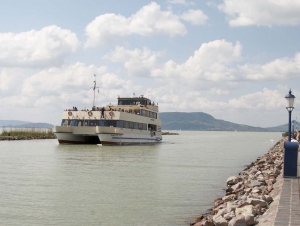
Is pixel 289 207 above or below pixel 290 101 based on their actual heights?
below

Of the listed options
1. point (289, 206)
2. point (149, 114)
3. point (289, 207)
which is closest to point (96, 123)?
point (149, 114)

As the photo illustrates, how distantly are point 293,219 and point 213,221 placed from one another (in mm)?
2181

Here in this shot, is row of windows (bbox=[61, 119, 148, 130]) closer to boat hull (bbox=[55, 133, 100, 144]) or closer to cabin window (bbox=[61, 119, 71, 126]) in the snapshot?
cabin window (bbox=[61, 119, 71, 126])

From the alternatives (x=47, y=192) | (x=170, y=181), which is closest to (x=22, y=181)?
(x=47, y=192)

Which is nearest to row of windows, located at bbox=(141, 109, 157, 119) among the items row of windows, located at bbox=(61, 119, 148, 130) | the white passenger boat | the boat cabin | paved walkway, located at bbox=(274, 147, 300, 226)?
the boat cabin

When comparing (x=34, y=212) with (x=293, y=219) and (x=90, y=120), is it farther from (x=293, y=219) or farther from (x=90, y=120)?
(x=90, y=120)

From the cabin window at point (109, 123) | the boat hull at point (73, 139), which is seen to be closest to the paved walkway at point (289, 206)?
the cabin window at point (109, 123)

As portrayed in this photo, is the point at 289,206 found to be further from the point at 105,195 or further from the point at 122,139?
the point at 122,139

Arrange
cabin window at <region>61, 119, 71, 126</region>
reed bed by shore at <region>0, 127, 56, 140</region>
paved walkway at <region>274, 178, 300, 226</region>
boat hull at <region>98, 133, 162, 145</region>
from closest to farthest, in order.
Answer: paved walkway at <region>274, 178, 300, 226</region> < boat hull at <region>98, 133, 162, 145</region> < cabin window at <region>61, 119, 71, 126</region> < reed bed by shore at <region>0, 127, 56, 140</region>

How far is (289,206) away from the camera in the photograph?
30.3ft

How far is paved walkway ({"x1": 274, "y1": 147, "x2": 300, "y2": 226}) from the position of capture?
793 centimetres

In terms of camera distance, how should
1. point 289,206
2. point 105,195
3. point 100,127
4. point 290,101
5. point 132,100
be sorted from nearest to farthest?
point 289,206, point 105,195, point 290,101, point 100,127, point 132,100

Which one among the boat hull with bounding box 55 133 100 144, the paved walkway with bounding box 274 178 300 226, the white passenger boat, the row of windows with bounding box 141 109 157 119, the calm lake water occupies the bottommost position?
the calm lake water

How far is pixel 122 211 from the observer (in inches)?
484
